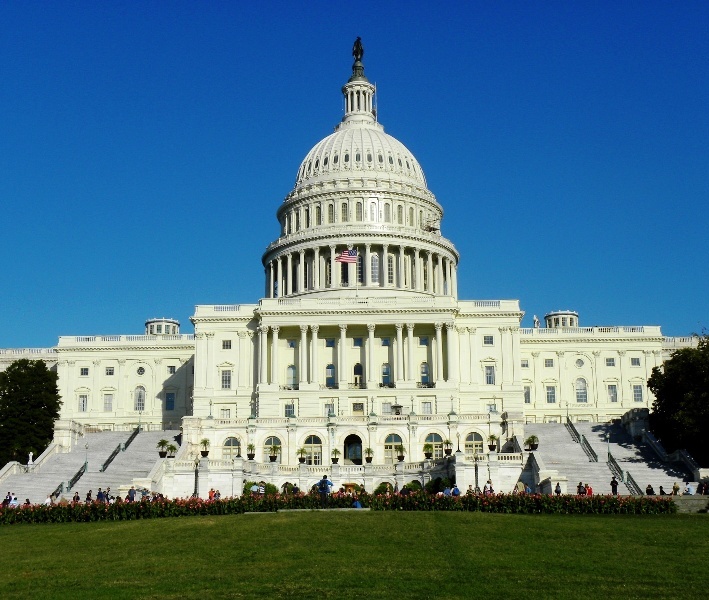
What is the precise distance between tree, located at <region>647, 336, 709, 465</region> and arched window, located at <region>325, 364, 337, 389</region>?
3255cm

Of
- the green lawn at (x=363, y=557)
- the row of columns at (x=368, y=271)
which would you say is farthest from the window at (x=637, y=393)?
the green lawn at (x=363, y=557)

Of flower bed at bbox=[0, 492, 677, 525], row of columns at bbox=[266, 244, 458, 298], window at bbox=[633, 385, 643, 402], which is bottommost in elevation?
flower bed at bbox=[0, 492, 677, 525]

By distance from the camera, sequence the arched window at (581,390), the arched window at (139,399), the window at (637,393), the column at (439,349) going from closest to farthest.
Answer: the column at (439,349) < the window at (637,393) < the arched window at (581,390) < the arched window at (139,399)

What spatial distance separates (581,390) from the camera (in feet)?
380

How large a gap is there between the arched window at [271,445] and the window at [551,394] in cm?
4174

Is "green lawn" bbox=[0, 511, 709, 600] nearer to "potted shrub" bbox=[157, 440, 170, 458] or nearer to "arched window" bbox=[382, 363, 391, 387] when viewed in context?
"potted shrub" bbox=[157, 440, 170, 458]

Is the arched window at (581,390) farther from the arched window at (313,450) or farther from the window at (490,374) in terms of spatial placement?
the arched window at (313,450)

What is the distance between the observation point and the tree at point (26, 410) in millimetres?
81938

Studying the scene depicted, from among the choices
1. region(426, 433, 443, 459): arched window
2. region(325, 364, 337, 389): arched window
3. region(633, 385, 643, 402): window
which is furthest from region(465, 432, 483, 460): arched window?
region(633, 385, 643, 402): window

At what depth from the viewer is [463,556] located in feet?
106

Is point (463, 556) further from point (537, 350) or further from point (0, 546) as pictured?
point (537, 350)

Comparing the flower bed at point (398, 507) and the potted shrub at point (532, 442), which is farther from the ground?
the potted shrub at point (532, 442)

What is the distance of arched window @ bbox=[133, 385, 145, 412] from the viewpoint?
11894cm

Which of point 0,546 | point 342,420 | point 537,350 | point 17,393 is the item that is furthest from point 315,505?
point 537,350
